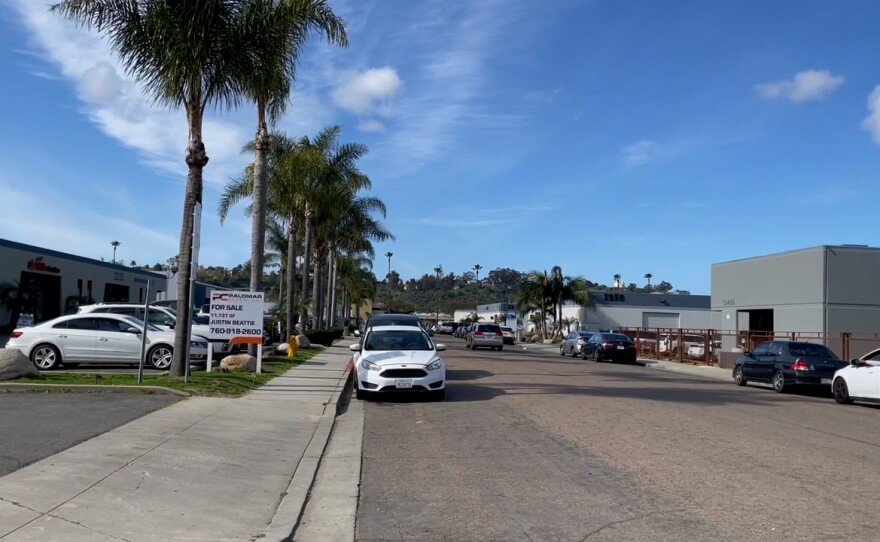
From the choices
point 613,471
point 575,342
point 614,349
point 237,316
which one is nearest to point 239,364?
point 237,316

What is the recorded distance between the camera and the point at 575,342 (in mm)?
43469

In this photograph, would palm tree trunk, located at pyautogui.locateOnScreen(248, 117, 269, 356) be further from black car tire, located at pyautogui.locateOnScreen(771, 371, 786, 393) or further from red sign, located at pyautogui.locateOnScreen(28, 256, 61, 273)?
red sign, located at pyautogui.locateOnScreen(28, 256, 61, 273)

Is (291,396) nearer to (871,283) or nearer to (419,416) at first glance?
(419,416)

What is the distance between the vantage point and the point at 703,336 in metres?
38.4

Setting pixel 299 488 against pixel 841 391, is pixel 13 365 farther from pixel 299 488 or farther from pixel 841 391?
pixel 841 391

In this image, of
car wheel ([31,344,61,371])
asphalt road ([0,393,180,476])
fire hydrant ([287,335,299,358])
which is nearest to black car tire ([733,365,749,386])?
fire hydrant ([287,335,299,358])

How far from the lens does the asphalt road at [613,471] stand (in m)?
7.12

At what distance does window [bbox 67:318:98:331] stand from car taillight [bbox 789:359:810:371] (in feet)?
59.7

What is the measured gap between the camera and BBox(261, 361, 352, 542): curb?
690 centimetres

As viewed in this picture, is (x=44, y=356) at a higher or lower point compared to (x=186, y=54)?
lower

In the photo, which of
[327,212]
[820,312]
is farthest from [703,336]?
[327,212]

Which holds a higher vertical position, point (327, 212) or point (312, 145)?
point (312, 145)

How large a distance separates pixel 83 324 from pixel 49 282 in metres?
26.9

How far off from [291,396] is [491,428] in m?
5.28
